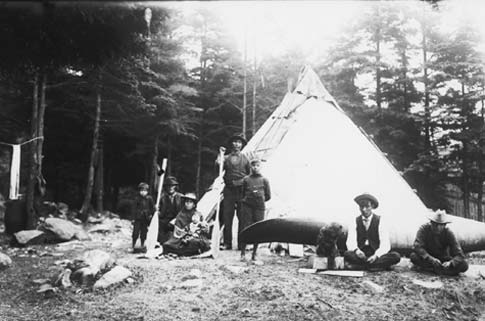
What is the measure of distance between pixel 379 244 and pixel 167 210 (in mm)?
3774

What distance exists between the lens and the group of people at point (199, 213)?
647cm

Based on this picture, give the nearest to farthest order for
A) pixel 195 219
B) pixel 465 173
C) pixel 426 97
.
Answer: pixel 195 219, pixel 465 173, pixel 426 97

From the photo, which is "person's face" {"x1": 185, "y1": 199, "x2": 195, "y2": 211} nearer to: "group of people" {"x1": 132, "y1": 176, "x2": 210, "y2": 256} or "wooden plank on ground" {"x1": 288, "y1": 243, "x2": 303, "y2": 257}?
"group of people" {"x1": 132, "y1": 176, "x2": 210, "y2": 256}

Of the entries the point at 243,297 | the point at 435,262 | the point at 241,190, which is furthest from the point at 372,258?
the point at 241,190

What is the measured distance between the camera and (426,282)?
466 cm

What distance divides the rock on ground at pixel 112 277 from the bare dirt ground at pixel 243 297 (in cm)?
9

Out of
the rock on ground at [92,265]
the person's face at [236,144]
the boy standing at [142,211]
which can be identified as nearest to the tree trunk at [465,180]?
the person's face at [236,144]

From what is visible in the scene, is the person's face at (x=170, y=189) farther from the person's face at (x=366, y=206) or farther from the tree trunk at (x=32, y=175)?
the person's face at (x=366, y=206)

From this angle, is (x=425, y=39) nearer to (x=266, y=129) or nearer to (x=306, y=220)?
(x=266, y=129)

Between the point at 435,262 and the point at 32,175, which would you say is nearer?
the point at 435,262

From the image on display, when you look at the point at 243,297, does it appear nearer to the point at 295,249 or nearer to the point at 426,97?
the point at 295,249

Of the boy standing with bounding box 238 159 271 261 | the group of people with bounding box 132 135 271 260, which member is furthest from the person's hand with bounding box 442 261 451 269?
the boy standing with bounding box 238 159 271 261

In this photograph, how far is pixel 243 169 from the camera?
22.9 ft

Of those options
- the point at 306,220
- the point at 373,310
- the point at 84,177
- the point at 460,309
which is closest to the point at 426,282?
the point at 460,309
